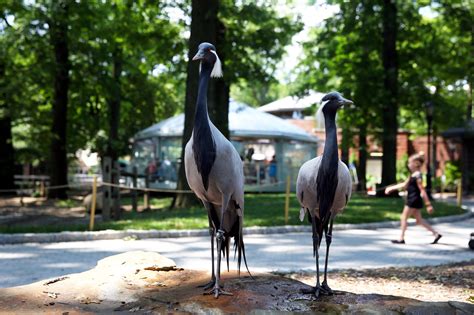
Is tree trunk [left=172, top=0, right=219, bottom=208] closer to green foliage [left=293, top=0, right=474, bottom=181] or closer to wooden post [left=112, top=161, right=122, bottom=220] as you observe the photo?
wooden post [left=112, top=161, right=122, bottom=220]

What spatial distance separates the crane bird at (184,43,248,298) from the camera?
5.01 meters

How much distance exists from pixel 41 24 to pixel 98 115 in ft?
54.6

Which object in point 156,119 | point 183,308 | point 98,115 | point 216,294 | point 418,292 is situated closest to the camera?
point 183,308

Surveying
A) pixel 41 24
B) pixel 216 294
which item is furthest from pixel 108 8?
pixel 216 294

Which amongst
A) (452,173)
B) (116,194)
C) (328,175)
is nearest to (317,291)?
(328,175)

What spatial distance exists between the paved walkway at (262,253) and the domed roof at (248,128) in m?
18.6

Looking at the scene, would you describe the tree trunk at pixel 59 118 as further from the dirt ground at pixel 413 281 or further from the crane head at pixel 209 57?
the crane head at pixel 209 57

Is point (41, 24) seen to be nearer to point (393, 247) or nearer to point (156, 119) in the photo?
point (393, 247)

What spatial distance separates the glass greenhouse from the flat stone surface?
24591 millimetres

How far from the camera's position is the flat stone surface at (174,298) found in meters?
4.43

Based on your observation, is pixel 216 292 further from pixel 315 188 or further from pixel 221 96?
pixel 221 96

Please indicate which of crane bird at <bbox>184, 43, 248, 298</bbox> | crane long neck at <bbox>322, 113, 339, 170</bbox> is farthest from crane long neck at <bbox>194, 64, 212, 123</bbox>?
crane long neck at <bbox>322, 113, 339, 170</bbox>

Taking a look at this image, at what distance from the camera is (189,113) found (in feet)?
58.9

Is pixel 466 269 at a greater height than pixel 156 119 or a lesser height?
lesser
